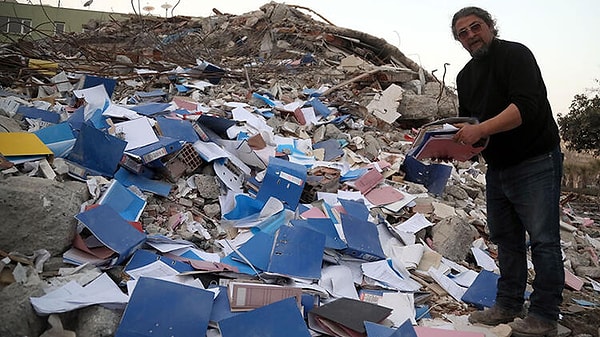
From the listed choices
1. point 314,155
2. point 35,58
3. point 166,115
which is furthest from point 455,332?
point 35,58

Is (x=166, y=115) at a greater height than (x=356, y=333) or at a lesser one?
greater

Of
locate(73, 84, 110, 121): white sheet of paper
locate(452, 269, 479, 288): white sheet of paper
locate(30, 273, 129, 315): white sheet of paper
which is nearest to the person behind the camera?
locate(30, 273, 129, 315): white sheet of paper

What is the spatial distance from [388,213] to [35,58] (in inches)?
207

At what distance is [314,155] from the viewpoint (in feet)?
16.1

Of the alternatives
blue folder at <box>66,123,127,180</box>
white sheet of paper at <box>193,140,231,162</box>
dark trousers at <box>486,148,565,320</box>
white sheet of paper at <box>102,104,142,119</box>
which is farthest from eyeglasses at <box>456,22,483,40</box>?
white sheet of paper at <box>102,104,142,119</box>

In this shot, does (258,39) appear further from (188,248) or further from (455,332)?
(455,332)

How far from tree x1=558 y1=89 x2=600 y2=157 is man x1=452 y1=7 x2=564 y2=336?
14.0 m

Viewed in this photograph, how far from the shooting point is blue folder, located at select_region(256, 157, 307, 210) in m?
3.59

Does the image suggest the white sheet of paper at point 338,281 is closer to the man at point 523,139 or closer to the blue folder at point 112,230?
the man at point 523,139

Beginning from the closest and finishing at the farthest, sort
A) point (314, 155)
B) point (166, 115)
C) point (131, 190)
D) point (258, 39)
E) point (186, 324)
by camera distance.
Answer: point (186, 324), point (131, 190), point (166, 115), point (314, 155), point (258, 39)

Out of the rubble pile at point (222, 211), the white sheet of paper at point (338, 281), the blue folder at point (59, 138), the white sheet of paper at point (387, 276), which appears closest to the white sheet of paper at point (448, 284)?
the rubble pile at point (222, 211)

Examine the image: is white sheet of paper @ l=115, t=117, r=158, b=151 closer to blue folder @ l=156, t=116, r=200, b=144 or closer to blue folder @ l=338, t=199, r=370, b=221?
blue folder @ l=156, t=116, r=200, b=144

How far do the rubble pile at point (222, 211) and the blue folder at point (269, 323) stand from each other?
0.01 meters

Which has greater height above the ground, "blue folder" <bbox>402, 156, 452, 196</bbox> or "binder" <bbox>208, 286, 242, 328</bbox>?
"blue folder" <bbox>402, 156, 452, 196</bbox>
